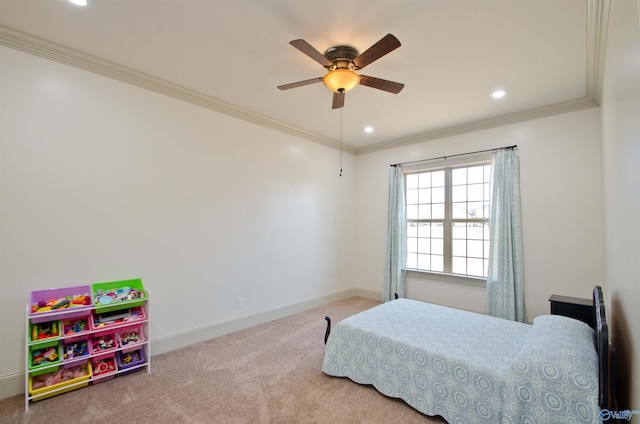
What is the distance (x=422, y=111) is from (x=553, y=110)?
1545mm

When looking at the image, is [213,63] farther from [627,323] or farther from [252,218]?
[627,323]

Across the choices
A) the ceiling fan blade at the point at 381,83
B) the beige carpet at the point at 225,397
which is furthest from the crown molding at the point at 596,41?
the beige carpet at the point at 225,397

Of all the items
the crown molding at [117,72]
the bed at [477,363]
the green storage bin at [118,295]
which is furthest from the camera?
the green storage bin at [118,295]

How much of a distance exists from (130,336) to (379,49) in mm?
3231

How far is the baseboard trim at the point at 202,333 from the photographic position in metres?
2.26

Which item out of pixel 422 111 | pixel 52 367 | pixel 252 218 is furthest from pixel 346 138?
pixel 52 367

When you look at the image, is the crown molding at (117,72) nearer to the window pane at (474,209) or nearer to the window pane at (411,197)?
the window pane at (411,197)

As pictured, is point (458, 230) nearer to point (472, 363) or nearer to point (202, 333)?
point (472, 363)

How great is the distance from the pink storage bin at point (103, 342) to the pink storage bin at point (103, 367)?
0.05 m

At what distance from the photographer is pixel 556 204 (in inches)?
139

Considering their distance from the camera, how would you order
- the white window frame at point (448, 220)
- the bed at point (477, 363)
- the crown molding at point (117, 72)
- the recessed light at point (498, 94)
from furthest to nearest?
the white window frame at point (448, 220)
the recessed light at point (498, 94)
the crown molding at point (117, 72)
the bed at point (477, 363)

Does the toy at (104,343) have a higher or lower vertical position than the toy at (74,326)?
lower

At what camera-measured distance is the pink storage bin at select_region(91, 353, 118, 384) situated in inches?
96.3

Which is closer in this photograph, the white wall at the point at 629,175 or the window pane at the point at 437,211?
the white wall at the point at 629,175
